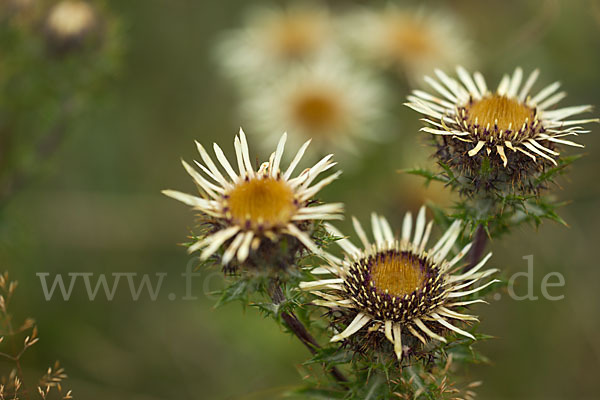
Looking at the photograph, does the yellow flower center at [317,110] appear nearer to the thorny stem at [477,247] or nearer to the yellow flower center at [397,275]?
the thorny stem at [477,247]

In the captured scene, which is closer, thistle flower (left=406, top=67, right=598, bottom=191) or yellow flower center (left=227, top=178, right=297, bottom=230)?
yellow flower center (left=227, top=178, right=297, bottom=230)

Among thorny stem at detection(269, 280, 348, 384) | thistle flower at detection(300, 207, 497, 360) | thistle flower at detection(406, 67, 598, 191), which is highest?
thistle flower at detection(406, 67, 598, 191)

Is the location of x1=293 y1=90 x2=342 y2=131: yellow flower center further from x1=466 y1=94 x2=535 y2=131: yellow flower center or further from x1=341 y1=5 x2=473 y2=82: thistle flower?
x1=466 y1=94 x2=535 y2=131: yellow flower center

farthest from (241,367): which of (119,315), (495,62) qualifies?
(495,62)

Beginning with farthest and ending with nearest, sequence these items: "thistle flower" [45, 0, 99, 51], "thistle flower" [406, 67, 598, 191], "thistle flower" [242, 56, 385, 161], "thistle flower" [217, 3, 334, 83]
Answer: "thistle flower" [217, 3, 334, 83], "thistle flower" [242, 56, 385, 161], "thistle flower" [45, 0, 99, 51], "thistle flower" [406, 67, 598, 191]

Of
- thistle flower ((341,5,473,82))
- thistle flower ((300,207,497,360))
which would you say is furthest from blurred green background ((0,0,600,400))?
thistle flower ((300,207,497,360))

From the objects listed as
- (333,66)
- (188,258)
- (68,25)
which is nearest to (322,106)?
(333,66)

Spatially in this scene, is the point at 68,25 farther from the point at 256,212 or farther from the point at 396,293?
the point at 396,293
